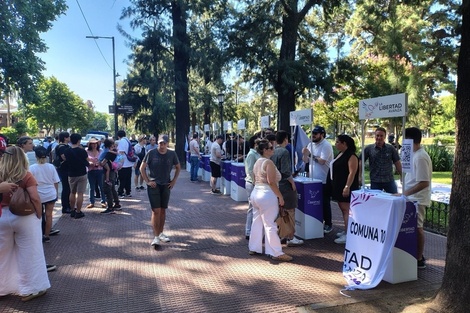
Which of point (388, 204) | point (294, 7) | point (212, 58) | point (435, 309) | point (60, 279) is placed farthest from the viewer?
point (212, 58)

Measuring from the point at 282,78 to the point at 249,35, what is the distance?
9.17 feet

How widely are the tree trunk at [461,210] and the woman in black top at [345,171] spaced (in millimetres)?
2280

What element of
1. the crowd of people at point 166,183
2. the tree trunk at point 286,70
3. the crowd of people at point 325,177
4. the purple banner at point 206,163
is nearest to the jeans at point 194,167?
the purple banner at point 206,163

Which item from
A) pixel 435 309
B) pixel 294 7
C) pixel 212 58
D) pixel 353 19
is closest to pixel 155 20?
pixel 212 58

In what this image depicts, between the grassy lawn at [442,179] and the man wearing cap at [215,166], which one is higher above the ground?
the man wearing cap at [215,166]

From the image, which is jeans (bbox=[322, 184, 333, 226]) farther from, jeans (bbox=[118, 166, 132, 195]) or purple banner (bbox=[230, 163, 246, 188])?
jeans (bbox=[118, 166, 132, 195])

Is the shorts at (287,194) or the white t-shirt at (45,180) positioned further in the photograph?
the white t-shirt at (45,180)

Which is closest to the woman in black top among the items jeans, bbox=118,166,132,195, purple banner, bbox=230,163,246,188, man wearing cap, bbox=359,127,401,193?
man wearing cap, bbox=359,127,401,193

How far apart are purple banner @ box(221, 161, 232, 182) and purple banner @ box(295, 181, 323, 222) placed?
458 centimetres

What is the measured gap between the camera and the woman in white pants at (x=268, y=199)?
5.35m

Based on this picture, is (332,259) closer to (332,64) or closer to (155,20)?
(332,64)

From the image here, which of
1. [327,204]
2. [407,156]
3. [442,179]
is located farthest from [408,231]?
Answer: [442,179]

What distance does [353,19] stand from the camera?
20.2 metres

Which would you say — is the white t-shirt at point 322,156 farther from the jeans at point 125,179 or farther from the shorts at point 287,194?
the jeans at point 125,179
